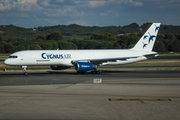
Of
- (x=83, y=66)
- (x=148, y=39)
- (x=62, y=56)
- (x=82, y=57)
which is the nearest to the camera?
(x=83, y=66)

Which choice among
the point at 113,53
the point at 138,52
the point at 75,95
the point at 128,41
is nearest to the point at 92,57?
the point at 113,53

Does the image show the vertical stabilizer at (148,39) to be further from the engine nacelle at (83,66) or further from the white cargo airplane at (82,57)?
the engine nacelle at (83,66)

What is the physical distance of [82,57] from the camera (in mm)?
42469

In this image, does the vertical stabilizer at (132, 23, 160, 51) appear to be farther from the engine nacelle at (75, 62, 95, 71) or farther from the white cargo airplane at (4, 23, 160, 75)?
the engine nacelle at (75, 62, 95, 71)

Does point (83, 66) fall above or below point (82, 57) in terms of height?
below

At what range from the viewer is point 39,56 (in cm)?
3984

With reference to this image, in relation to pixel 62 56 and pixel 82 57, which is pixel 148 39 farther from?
pixel 62 56

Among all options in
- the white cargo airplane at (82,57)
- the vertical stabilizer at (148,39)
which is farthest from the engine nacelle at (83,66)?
the vertical stabilizer at (148,39)

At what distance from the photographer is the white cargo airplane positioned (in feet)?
128

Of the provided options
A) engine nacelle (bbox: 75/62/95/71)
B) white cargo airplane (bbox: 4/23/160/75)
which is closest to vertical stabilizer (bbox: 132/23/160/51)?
white cargo airplane (bbox: 4/23/160/75)

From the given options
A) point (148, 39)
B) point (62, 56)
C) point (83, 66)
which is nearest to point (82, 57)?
point (62, 56)

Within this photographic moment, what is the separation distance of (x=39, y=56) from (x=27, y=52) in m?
2.20

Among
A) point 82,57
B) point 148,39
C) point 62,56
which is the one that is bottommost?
point 82,57

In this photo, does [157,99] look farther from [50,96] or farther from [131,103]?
[50,96]
